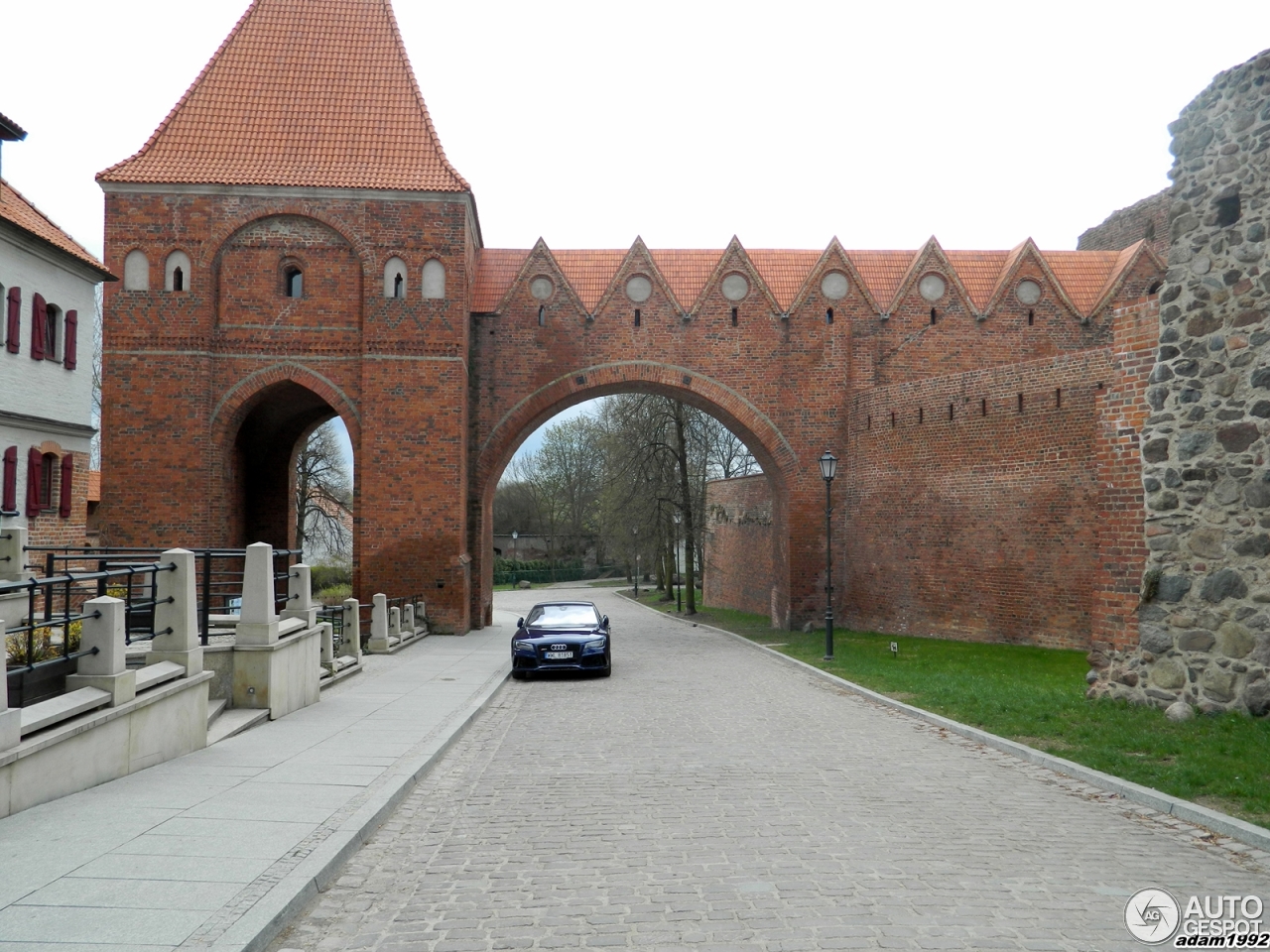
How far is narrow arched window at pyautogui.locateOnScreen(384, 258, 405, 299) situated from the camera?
2472 cm

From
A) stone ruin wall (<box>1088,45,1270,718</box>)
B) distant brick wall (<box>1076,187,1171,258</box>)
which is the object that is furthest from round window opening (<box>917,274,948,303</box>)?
stone ruin wall (<box>1088,45,1270,718</box>)

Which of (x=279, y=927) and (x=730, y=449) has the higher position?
(x=730, y=449)

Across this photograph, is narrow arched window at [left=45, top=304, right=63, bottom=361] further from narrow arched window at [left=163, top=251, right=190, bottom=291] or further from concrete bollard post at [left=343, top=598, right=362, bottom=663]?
concrete bollard post at [left=343, top=598, right=362, bottom=663]

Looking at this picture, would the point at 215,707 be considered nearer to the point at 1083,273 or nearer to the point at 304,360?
the point at 304,360

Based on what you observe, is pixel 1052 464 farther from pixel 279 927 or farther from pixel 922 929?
pixel 279 927

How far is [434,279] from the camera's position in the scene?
24781 mm

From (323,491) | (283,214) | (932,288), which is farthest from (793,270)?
(323,491)

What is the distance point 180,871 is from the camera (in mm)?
5164

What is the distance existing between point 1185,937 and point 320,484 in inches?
1726

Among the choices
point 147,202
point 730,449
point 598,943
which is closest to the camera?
point 598,943

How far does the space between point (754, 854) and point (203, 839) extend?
3160 millimetres

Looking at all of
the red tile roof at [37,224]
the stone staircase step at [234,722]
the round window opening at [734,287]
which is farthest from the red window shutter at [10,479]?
the round window opening at [734,287]

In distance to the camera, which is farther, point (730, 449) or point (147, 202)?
point (730, 449)

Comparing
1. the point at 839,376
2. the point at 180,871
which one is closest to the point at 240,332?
the point at 839,376
